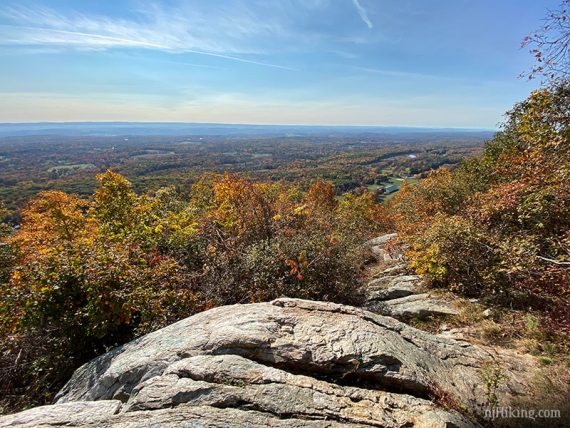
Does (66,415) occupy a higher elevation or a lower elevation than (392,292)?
higher

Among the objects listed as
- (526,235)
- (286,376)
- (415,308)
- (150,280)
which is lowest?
A: (415,308)

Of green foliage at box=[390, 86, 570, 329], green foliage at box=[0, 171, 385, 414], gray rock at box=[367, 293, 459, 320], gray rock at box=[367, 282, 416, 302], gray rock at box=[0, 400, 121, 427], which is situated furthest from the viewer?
gray rock at box=[367, 282, 416, 302]

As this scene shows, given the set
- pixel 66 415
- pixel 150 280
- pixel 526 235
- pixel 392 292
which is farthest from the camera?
pixel 392 292

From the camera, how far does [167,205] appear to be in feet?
83.9

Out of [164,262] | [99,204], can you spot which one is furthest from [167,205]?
[164,262]

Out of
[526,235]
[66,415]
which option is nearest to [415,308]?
[526,235]

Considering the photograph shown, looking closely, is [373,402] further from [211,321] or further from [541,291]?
[541,291]

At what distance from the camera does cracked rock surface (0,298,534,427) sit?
394 cm

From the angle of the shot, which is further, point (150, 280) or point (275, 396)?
point (150, 280)

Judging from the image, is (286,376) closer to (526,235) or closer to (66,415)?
(66,415)

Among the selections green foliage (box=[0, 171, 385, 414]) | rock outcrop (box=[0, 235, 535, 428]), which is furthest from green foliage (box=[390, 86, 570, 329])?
green foliage (box=[0, 171, 385, 414])

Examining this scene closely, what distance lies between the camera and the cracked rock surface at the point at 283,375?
3.94m

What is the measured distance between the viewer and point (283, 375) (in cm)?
452

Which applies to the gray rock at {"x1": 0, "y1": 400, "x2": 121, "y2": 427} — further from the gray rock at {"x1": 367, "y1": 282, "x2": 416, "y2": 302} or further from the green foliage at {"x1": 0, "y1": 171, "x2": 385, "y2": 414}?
the gray rock at {"x1": 367, "y1": 282, "x2": 416, "y2": 302}
